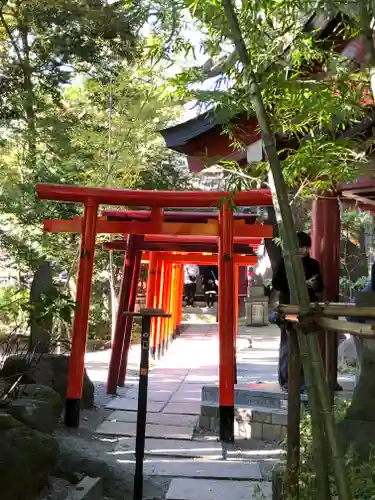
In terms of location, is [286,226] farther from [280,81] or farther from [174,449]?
[174,449]

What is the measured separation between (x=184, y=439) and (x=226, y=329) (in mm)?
1142

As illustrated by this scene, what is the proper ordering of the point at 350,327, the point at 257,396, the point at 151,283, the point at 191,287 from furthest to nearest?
the point at 191,287, the point at 151,283, the point at 257,396, the point at 350,327

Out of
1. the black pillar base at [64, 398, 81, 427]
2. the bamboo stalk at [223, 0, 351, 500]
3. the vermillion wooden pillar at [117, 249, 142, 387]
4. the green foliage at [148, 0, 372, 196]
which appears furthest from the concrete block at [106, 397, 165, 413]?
the bamboo stalk at [223, 0, 351, 500]

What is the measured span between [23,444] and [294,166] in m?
2.17

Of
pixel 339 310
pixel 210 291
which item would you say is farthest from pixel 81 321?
pixel 210 291

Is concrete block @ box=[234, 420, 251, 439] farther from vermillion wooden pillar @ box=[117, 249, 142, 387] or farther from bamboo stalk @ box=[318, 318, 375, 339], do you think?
bamboo stalk @ box=[318, 318, 375, 339]

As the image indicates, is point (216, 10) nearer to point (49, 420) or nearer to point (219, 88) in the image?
point (219, 88)

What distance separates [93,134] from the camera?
31.4 ft

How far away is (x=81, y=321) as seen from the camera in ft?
20.0

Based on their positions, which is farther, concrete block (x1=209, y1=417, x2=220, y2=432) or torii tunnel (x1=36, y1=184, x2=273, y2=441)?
concrete block (x1=209, y1=417, x2=220, y2=432)

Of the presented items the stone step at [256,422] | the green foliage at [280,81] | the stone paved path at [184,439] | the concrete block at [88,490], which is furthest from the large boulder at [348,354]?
the green foliage at [280,81]

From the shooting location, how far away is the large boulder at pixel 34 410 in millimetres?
4004

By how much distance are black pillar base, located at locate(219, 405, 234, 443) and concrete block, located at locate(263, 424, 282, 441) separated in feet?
1.06

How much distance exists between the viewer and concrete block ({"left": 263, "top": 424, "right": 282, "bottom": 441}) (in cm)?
562
